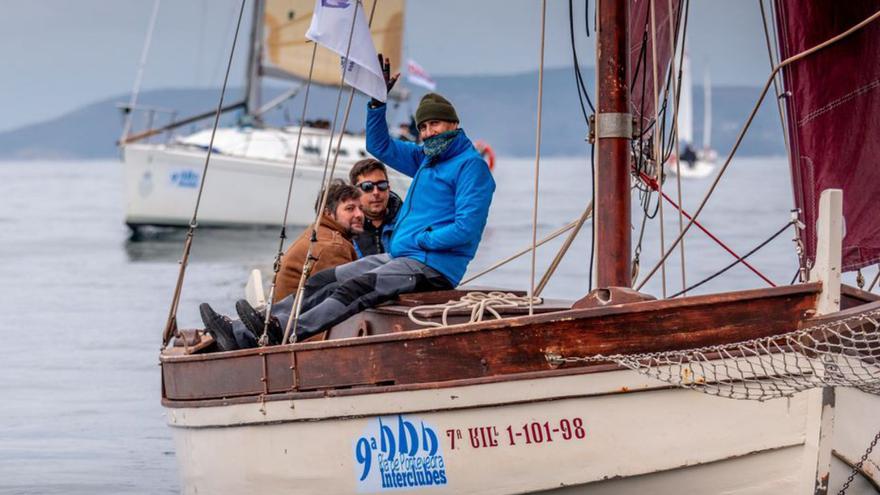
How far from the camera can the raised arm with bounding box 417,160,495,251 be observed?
303 inches

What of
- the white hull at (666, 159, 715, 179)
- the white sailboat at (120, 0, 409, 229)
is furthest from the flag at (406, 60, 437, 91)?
the white hull at (666, 159, 715, 179)

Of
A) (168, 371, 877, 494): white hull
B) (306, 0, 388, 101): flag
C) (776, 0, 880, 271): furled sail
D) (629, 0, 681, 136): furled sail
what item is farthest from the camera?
(629, 0, 681, 136): furled sail

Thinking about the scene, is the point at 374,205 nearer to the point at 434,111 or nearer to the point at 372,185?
the point at 372,185

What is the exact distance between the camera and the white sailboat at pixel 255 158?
1368 inches

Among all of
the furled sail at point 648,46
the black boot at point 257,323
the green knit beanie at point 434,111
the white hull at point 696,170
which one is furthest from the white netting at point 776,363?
the white hull at point 696,170

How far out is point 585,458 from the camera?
6742mm

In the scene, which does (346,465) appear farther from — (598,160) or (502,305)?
(598,160)

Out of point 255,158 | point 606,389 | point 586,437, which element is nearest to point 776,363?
point 606,389

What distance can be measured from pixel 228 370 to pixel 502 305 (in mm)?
1375

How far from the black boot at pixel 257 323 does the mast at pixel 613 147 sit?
1.71m

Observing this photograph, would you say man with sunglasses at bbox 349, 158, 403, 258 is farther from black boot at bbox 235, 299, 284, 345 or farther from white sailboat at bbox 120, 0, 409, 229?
white sailboat at bbox 120, 0, 409, 229

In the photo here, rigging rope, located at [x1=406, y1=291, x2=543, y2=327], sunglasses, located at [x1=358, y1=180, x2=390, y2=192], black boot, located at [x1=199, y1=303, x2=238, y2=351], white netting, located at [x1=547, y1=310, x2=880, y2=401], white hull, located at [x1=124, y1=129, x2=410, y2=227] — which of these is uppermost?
sunglasses, located at [x1=358, y1=180, x2=390, y2=192]

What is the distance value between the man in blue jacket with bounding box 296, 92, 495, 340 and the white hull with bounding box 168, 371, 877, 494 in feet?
2.24

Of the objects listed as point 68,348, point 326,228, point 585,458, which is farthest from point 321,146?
point 585,458
